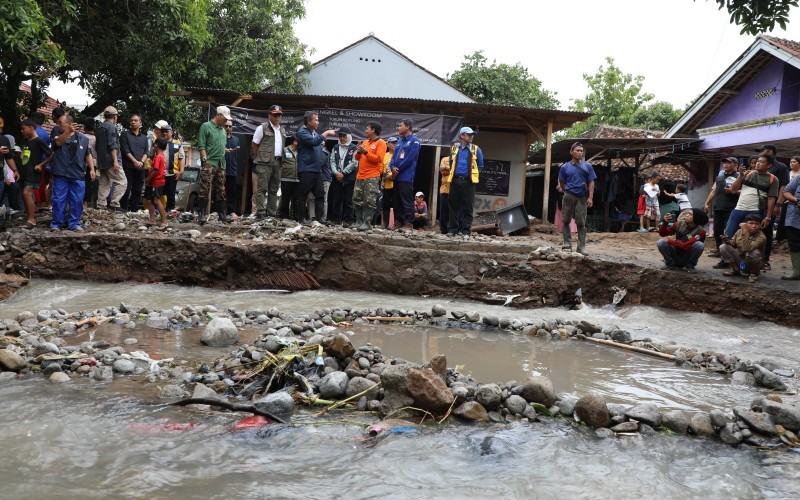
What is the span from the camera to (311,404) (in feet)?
12.5

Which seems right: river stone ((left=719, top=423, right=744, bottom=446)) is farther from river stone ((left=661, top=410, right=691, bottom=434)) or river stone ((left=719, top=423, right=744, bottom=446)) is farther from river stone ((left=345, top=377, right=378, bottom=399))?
river stone ((left=345, top=377, right=378, bottom=399))

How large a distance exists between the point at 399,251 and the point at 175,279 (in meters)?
2.90

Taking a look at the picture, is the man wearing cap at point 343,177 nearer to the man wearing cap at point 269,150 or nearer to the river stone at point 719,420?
the man wearing cap at point 269,150

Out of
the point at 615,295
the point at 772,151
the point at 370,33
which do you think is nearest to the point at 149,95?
the point at 370,33

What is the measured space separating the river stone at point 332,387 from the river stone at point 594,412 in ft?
4.73

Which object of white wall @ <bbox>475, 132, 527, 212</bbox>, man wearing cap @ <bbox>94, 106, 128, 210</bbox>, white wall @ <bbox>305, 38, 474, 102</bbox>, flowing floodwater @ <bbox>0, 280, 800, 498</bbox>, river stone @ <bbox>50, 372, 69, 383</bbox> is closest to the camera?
flowing floodwater @ <bbox>0, 280, 800, 498</bbox>

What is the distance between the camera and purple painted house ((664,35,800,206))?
503 inches

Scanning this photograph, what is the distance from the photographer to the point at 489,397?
12.5ft

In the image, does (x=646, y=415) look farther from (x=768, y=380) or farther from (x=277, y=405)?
Answer: (x=277, y=405)

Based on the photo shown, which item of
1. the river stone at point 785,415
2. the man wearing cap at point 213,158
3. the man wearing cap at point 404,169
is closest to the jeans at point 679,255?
the man wearing cap at point 404,169

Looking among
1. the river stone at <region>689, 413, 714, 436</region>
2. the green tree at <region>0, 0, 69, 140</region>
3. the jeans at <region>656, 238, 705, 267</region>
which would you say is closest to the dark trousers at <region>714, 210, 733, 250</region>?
the jeans at <region>656, 238, 705, 267</region>

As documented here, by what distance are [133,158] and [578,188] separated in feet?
22.4

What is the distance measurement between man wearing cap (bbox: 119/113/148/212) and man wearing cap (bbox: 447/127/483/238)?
4.95m

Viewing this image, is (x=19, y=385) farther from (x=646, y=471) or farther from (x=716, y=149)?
(x=716, y=149)
